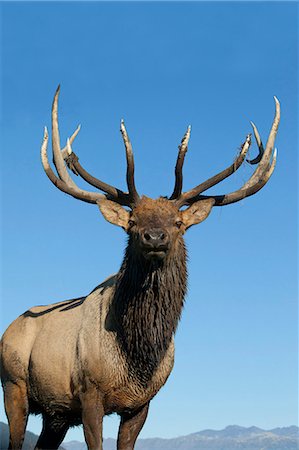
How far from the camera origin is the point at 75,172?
1221cm

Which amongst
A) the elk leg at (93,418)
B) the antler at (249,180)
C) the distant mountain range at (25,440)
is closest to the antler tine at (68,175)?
the antler at (249,180)

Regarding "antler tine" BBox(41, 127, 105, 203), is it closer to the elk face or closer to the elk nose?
the elk face


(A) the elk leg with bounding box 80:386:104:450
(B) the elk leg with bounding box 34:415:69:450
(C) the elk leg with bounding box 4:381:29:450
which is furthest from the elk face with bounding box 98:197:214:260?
(B) the elk leg with bounding box 34:415:69:450

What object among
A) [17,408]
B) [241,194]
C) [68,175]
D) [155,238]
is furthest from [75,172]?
[17,408]

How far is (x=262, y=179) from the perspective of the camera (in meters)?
12.2

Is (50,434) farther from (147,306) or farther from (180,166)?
(180,166)

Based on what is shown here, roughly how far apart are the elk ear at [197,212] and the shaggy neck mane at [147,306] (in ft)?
1.34

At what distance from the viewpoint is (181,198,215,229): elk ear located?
448 inches

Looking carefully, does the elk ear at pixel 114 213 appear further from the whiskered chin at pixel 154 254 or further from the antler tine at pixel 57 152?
the whiskered chin at pixel 154 254

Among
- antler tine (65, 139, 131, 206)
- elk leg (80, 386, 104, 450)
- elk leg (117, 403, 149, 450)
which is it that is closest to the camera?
elk leg (80, 386, 104, 450)

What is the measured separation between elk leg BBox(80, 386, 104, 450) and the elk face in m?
1.78

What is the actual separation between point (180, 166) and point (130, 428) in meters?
3.30

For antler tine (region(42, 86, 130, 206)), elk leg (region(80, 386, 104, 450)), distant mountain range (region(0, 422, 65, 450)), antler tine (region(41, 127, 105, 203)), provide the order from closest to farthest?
elk leg (region(80, 386, 104, 450)), antler tine (region(42, 86, 130, 206)), antler tine (region(41, 127, 105, 203)), distant mountain range (region(0, 422, 65, 450))

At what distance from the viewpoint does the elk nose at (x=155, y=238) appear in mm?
10297
